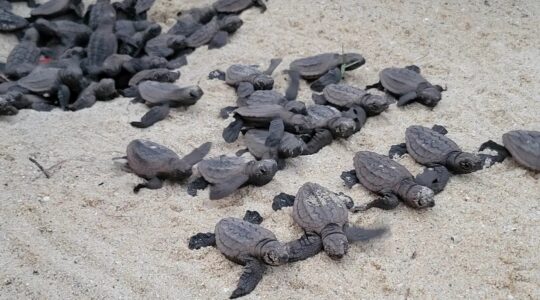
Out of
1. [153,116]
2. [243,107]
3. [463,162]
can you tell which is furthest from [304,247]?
[153,116]

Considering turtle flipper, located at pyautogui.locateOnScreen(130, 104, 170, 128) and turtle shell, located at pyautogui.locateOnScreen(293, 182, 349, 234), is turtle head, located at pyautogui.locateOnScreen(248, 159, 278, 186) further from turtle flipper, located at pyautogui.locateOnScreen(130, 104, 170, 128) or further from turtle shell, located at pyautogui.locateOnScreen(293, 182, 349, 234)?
turtle flipper, located at pyautogui.locateOnScreen(130, 104, 170, 128)

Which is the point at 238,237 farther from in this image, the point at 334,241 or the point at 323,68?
the point at 323,68

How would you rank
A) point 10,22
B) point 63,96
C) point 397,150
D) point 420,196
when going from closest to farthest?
1. point 420,196
2. point 397,150
3. point 63,96
4. point 10,22

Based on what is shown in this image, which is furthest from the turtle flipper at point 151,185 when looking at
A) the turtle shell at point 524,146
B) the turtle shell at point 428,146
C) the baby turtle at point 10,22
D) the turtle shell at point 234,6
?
the baby turtle at point 10,22

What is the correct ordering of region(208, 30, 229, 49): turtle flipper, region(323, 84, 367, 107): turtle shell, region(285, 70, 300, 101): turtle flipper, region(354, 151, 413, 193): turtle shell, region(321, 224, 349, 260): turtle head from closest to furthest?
1. region(321, 224, 349, 260): turtle head
2. region(354, 151, 413, 193): turtle shell
3. region(323, 84, 367, 107): turtle shell
4. region(285, 70, 300, 101): turtle flipper
5. region(208, 30, 229, 49): turtle flipper

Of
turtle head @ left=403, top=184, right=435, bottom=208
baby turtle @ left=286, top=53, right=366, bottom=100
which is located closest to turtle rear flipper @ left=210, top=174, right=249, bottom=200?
turtle head @ left=403, top=184, right=435, bottom=208
